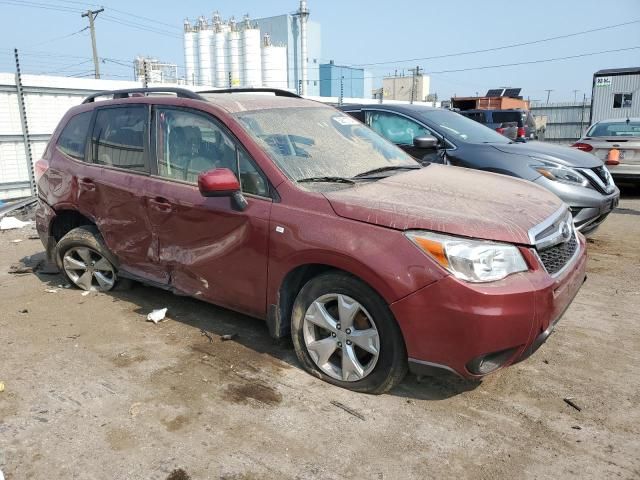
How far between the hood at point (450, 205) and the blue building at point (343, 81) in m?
42.5

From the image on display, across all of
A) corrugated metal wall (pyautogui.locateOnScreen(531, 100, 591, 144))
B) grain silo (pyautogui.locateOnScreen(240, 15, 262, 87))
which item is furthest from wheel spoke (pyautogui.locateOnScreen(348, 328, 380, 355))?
grain silo (pyautogui.locateOnScreen(240, 15, 262, 87))

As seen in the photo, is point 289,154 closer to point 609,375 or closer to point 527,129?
point 609,375

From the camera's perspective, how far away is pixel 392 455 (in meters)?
2.65

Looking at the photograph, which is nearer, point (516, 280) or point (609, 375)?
→ point (516, 280)

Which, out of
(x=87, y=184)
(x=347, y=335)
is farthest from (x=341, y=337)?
(x=87, y=184)

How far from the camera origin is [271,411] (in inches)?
120

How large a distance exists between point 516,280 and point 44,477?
2507 millimetres

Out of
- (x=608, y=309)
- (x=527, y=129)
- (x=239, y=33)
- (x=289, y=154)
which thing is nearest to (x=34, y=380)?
(x=289, y=154)

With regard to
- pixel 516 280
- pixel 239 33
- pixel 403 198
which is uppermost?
pixel 239 33

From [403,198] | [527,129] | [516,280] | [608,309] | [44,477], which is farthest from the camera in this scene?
[527,129]

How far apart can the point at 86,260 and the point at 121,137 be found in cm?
128

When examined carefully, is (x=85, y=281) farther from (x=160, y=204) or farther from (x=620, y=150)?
(x=620, y=150)

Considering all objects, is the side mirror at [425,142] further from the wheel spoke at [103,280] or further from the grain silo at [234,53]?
the grain silo at [234,53]

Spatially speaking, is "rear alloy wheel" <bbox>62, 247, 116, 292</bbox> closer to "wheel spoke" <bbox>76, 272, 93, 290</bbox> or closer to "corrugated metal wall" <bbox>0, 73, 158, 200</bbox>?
"wheel spoke" <bbox>76, 272, 93, 290</bbox>
